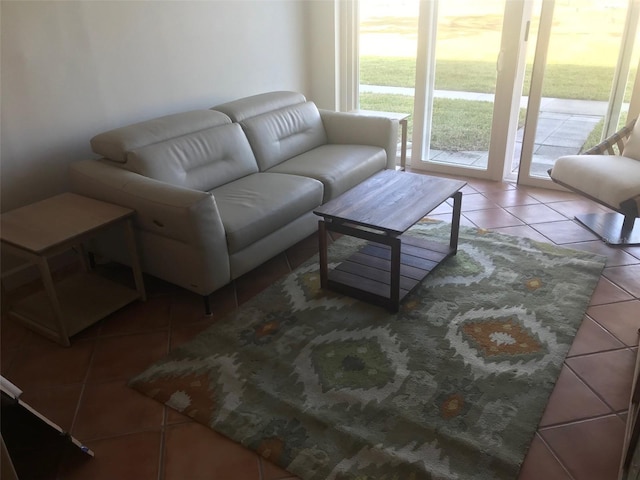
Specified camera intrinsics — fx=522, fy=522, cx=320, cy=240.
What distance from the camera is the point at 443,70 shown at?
13.9 feet

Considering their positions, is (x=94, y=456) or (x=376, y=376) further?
(x=376, y=376)

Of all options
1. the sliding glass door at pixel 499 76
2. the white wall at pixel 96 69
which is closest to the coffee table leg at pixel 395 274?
the white wall at pixel 96 69

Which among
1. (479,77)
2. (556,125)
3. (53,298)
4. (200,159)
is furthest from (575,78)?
(53,298)

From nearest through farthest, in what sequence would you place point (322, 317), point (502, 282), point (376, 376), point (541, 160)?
point (376, 376)
point (322, 317)
point (502, 282)
point (541, 160)

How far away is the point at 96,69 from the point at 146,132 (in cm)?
49

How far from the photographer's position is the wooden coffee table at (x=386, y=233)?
8.06ft

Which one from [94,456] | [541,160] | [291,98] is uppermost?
[291,98]

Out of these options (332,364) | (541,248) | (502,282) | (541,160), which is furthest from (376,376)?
(541,160)

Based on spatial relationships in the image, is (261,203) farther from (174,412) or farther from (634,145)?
(634,145)

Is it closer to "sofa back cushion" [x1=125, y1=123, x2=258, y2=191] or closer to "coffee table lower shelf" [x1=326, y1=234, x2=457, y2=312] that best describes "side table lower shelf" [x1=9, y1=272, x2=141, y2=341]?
"sofa back cushion" [x1=125, y1=123, x2=258, y2=191]

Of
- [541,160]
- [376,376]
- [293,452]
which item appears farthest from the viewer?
[541,160]

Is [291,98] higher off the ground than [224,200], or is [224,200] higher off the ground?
[291,98]

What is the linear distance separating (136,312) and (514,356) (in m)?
1.80

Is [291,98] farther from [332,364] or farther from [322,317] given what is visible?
[332,364]
